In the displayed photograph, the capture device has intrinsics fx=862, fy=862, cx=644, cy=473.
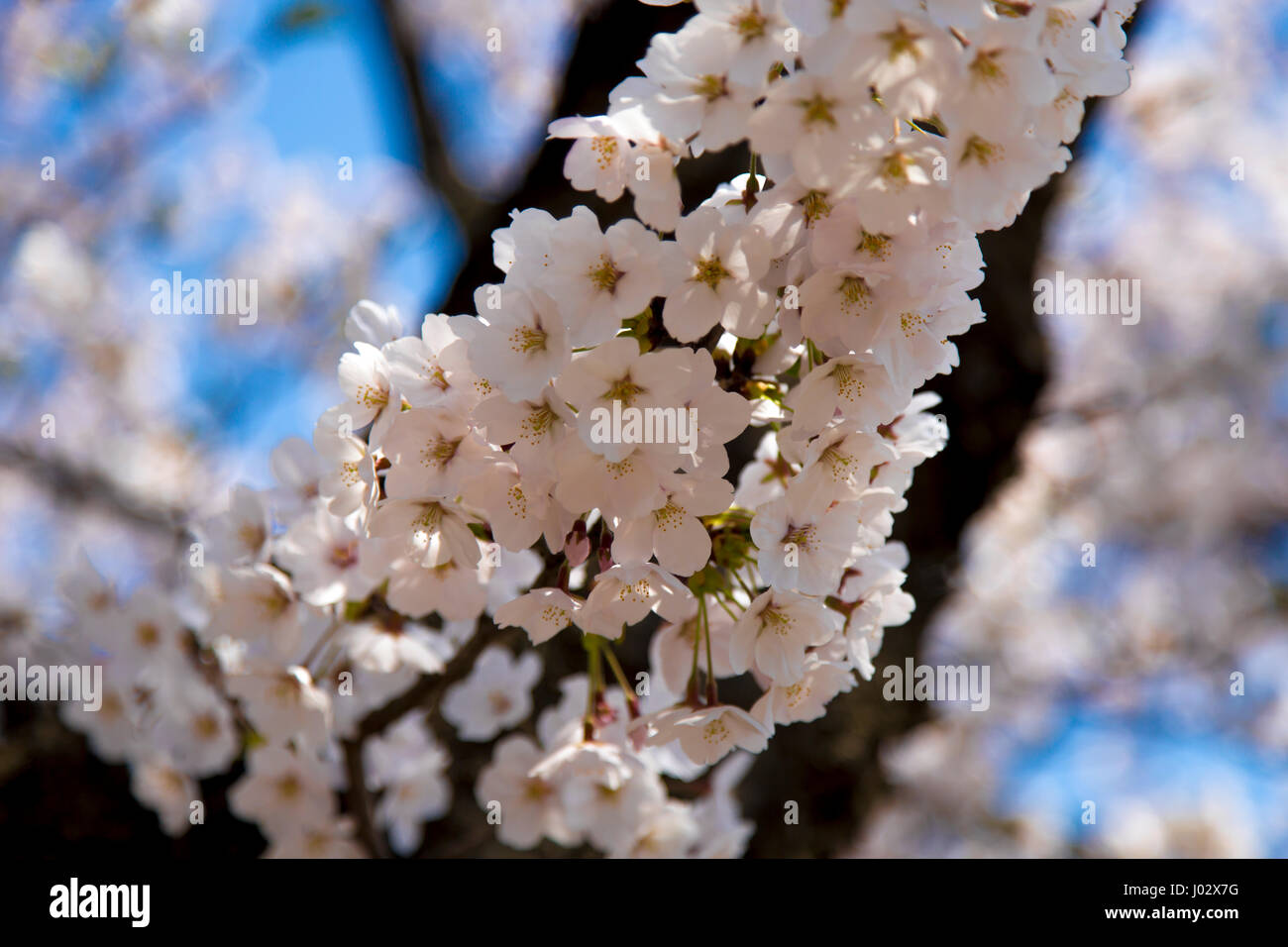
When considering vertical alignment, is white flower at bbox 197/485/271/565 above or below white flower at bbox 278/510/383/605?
above

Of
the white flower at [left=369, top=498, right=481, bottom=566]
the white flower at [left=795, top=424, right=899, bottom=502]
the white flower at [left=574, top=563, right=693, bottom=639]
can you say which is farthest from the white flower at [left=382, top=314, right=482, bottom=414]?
Answer: the white flower at [left=795, top=424, right=899, bottom=502]

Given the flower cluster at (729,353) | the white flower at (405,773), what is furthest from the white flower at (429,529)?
the white flower at (405,773)

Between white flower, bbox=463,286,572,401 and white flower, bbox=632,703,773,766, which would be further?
white flower, bbox=632,703,773,766

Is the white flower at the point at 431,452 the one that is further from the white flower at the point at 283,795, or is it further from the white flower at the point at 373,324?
the white flower at the point at 283,795

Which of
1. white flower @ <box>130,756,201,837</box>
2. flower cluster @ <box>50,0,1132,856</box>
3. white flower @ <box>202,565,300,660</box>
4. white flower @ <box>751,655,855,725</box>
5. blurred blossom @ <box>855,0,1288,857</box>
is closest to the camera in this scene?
flower cluster @ <box>50,0,1132,856</box>

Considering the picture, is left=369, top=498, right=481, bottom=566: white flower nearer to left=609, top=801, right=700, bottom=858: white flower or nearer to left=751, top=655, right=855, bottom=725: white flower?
left=751, top=655, right=855, bottom=725: white flower

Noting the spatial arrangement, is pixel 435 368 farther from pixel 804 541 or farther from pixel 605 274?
pixel 804 541
